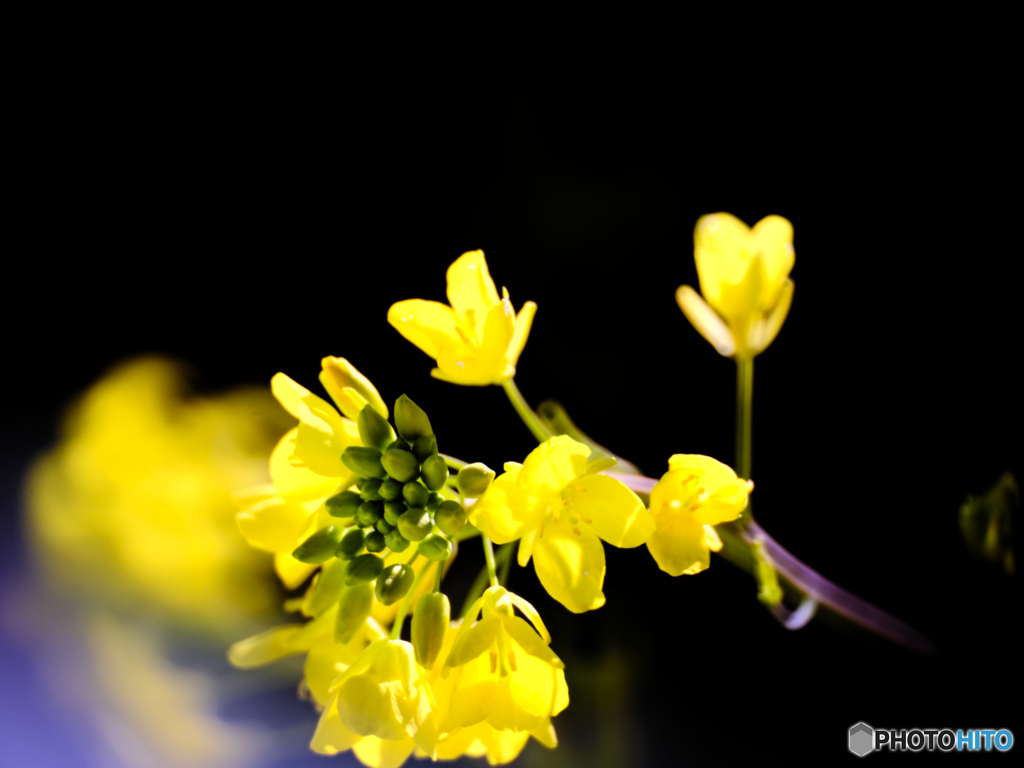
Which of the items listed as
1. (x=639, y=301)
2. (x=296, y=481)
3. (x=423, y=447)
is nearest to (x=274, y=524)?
(x=296, y=481)

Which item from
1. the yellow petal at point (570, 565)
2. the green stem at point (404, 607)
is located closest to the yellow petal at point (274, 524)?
the green stem at point (404, 607)

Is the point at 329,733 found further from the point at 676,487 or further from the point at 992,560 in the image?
the point at 992,560

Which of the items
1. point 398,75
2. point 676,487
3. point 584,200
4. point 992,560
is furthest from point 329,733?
point 398,75

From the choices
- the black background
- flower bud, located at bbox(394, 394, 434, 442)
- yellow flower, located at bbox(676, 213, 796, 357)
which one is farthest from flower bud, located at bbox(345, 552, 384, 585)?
the black background

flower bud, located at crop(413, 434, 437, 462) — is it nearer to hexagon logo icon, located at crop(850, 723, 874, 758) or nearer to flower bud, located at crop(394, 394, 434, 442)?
flower bud, located at crop(394, 394, 434, 442)

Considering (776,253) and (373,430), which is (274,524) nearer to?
(373,430)

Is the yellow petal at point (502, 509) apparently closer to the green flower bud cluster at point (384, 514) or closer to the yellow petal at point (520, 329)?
the green flower bud cluster at point (384, 514)
